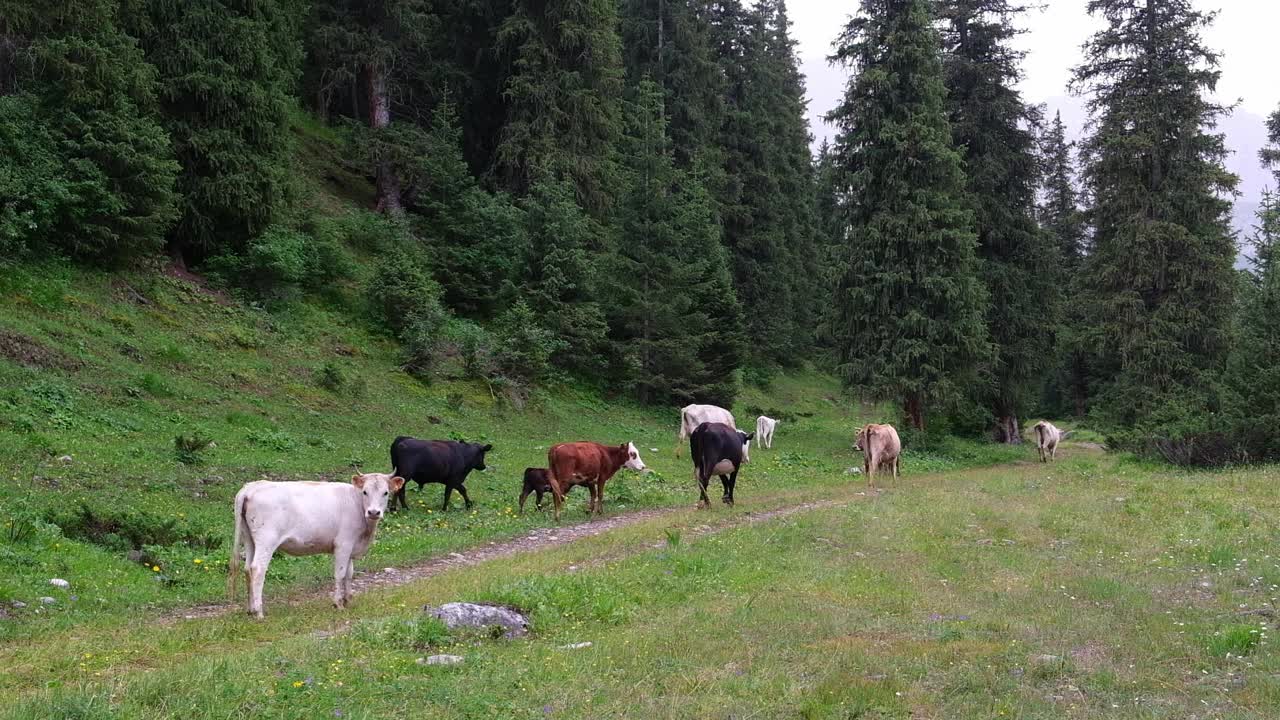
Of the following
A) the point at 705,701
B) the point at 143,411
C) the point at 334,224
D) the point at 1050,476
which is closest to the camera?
the point at 705,701

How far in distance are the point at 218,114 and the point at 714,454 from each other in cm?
1828

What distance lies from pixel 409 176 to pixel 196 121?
1133 cm

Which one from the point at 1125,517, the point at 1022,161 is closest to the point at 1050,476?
the point at 1125,517

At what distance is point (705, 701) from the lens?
248 inches

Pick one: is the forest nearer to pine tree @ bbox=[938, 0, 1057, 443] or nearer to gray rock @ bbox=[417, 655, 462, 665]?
pine tree @ bbox=[938, 0, 1057, 443]

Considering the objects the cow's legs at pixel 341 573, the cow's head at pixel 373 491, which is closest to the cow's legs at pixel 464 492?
the cow's head at pixel 373 491

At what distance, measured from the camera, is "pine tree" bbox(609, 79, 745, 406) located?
3650 centimetres

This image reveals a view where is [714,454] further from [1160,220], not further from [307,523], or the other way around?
[1160,220]

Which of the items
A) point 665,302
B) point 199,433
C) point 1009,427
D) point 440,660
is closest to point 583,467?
point 199,433

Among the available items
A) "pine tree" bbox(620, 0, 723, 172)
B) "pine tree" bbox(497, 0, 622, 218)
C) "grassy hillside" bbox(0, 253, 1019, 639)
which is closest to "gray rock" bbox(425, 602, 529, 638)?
"grassy hillside" bbox(0, 253, 1019, 639)

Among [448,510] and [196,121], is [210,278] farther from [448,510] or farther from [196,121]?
[448,510]

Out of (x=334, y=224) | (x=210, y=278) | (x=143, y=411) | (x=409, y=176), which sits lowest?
(x=143, y=411)

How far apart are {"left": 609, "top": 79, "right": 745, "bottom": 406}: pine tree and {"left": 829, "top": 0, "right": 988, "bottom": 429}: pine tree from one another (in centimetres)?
530

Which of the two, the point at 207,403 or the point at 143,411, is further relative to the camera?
the point at 207,403
